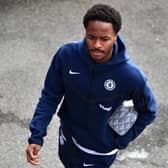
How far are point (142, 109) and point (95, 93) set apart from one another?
30 cm

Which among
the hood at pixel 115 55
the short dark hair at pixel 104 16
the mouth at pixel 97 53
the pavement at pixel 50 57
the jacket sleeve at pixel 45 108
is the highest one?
the short dark hair at pixel 104 16

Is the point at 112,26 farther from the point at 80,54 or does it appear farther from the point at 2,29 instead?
the point at 2,29

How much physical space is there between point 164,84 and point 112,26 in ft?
9.03

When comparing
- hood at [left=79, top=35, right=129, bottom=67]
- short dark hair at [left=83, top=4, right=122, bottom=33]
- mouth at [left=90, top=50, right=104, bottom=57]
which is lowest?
hood at [left=79, top=35, right=129, bottom=67]

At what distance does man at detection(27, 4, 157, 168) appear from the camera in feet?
8.07

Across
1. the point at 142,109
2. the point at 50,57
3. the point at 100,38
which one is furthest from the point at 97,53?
the point at 50,57

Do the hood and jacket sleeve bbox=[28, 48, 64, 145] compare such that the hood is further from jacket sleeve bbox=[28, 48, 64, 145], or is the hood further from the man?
jacket sleeve bbox=[28, 48, 64, 145]

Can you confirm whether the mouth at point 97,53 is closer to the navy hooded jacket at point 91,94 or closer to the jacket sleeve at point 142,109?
the navy hooded jacket at point 91,94

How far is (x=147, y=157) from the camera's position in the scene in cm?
425

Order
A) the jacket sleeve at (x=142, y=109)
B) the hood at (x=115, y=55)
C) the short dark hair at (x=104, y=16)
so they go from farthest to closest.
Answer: the jacket sleeve at (x=142, y=109) → the hood at (x=115, y=55) → the short dark hair at (x=104, y=16)

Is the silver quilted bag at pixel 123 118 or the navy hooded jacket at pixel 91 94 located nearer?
the navy hooded jacket at pixel 91 94

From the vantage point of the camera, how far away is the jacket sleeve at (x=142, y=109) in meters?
2.69

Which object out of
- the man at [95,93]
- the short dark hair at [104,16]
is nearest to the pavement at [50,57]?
the man at [95,93]

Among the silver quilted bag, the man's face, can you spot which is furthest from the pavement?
the man's face
